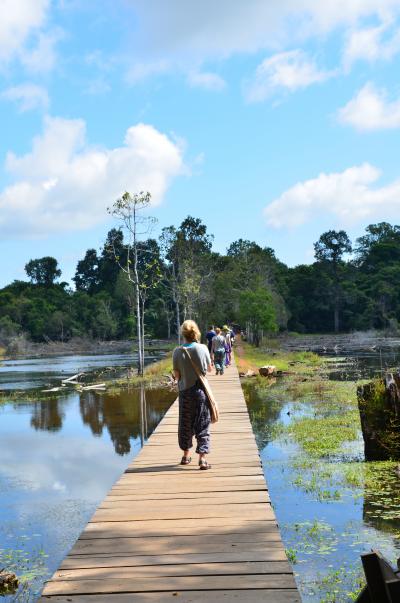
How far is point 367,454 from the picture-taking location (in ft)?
33.7

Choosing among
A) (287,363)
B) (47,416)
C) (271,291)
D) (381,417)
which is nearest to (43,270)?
(271,291)

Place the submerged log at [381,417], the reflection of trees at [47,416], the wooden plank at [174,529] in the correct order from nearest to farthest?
the wooden plank at [174,529]
the submerged log at [381,417]
the reflection of trees at [47,416]

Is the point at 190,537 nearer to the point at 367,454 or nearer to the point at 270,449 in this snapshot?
the point at 367,454

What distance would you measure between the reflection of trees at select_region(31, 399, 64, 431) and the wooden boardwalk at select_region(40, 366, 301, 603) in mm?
9114

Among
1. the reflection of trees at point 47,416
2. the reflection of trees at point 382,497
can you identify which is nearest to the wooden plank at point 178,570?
the reflection of trees at point 382,497

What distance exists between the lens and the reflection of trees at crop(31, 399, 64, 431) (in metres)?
16.5

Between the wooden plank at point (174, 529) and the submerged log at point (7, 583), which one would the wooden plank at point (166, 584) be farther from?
the submerged log at point (7, 583)

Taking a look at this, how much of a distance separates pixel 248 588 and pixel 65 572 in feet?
4.24

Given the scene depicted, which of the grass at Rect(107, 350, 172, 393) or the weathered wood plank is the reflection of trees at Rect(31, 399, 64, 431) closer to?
the grass at Rect(107, 350, 172, 393)

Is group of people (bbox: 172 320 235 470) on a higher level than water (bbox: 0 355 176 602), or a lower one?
higher

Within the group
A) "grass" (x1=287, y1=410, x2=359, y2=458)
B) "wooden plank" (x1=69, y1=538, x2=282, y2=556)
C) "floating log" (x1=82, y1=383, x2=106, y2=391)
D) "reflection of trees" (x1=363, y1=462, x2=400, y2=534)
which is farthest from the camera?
"floating log" (x1=82, y1=383, x2=106, y2=391)

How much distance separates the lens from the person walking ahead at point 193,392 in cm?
768

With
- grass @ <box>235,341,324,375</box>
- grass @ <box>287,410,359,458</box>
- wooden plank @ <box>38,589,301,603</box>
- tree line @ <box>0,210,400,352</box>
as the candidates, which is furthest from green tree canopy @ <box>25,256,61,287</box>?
wooden plank @ <box>38,589,301,603</box>

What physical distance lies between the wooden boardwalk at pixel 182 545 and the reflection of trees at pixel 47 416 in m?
9.11
